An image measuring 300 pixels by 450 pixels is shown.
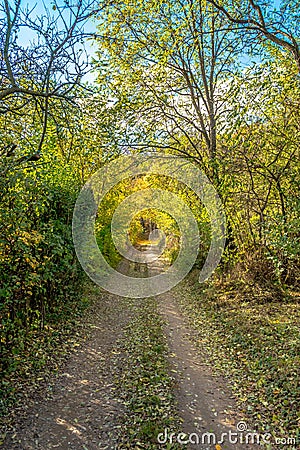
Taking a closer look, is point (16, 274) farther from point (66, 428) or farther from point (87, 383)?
point (66, 428)

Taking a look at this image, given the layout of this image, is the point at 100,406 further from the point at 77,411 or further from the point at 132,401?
the point at 132,401

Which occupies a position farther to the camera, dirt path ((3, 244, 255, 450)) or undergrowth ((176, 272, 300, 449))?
undergrowth ((176, 272, 300, 449))

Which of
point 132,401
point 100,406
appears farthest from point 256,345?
point 100,406

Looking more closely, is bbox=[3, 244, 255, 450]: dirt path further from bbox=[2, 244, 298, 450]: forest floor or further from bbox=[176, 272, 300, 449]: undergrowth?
bbox=[176, 272, 300, 449]: undergrowth

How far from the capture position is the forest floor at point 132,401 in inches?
146

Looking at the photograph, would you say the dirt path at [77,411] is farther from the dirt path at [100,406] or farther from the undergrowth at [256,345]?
the undergrowth at [256,345]

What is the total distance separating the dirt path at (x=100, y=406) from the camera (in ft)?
12.2

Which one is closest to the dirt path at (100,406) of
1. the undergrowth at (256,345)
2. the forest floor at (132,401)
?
the forest floor at (132,401)

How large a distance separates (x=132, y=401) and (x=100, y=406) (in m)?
0.41

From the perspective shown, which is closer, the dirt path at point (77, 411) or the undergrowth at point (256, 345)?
the dirt path at point (77, 411)

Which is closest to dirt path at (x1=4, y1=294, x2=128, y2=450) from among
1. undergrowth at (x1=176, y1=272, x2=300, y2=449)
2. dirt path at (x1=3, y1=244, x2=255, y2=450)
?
dirt path at (x1=3, y1=244, x2=255, y2=450)

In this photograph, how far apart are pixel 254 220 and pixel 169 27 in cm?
583

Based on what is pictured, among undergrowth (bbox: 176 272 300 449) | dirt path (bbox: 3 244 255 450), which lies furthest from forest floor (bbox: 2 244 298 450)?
undergrowth (bbox: 176 272 300 449)

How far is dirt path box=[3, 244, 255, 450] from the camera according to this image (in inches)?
146
